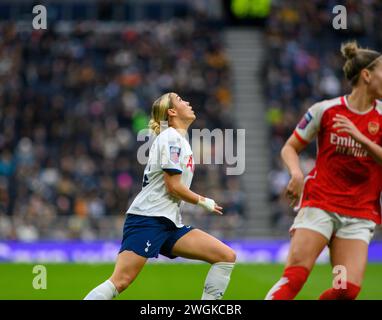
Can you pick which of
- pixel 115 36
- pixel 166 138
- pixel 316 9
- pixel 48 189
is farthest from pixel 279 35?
pixel 166 138

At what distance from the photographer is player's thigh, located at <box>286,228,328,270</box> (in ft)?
22.1

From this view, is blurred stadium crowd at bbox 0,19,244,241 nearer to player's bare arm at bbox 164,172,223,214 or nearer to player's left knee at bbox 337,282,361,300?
player's bare arm at bbox 164,172,223,214

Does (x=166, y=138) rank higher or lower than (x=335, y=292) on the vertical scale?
higher

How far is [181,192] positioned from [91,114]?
1632 cm

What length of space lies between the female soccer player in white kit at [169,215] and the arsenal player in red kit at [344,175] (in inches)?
29.1

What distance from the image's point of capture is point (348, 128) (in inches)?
268

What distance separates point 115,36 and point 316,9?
6.42 meters

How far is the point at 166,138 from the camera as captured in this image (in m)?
7.20

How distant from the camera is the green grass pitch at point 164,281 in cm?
1187

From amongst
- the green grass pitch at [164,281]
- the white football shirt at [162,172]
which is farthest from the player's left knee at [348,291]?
the green grass pitch at [164,281]

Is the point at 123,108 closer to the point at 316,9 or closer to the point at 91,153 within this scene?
the point at 91,153

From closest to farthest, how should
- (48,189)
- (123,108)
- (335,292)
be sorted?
1. (335,292)
2. (48,189)
3. (123,108)
